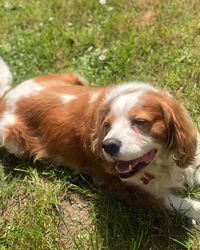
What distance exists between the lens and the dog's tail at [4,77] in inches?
180

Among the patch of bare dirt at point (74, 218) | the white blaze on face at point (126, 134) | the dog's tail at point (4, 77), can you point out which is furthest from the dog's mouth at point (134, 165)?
the dog's tail at point (4, 77)

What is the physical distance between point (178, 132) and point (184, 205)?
82 cm

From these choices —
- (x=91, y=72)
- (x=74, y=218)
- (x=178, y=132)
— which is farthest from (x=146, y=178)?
(x=91, y=72)

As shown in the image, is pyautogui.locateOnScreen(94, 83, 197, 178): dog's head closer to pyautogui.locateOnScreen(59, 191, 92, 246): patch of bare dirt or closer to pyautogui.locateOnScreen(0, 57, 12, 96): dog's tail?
pyautogui.locateOnScreen(59, 191, 92, 246): patch of bare dirt

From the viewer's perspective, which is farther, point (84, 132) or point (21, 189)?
point (21, 189)

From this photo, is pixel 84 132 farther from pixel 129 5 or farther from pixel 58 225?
pixel 129 5

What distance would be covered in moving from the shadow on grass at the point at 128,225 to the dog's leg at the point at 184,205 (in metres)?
0.08

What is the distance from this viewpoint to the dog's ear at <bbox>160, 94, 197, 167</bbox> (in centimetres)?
289

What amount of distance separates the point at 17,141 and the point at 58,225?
1.14 m

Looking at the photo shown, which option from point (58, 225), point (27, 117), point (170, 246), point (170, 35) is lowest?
point (58, 225)

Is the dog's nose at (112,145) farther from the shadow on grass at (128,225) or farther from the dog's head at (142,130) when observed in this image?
the shadow on grass at (128,225)

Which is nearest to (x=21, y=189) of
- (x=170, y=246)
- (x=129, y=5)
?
(x=170, y=246)

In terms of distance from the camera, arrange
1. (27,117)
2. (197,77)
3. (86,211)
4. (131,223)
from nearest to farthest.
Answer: (131,223), (86,211), (27,117), (197,77)

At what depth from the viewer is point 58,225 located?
347 cm
